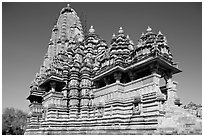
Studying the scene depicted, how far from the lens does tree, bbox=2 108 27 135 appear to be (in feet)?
109

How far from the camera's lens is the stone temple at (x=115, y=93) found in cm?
1395

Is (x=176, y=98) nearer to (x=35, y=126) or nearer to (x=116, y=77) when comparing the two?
(x=116, y=77)

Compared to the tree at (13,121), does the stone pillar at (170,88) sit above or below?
above

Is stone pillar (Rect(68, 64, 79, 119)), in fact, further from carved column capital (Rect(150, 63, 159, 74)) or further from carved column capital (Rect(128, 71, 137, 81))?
carved column capital (Rect(150, 63, 159, 74))

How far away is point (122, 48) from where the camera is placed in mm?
19094

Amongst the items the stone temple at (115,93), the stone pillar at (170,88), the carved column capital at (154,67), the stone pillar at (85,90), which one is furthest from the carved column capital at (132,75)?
the stone pillar at (85,90)

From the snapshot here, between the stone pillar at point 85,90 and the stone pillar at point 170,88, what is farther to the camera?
the stone pillar at point 85,90

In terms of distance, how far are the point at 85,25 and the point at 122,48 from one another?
23327mm

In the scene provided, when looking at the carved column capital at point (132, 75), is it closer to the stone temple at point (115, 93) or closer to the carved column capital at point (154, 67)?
the stone temple at point (115, 93)

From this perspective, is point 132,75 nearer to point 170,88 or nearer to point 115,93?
point 115,93

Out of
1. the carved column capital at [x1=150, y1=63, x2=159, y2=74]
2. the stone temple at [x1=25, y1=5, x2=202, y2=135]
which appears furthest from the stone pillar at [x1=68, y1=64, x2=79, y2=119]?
the carved column capital at [x1=150, y1=63, x2=159, y2=74]

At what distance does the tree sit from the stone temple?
9.14 meters

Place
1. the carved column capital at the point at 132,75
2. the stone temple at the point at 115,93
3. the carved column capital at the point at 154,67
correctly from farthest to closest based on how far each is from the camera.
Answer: the carved column capital at the point at 132,75 < the carved column capital at the point at 154,67 < the stone temple at the point at 115,93

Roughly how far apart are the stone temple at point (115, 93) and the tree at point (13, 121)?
30.0 feet
